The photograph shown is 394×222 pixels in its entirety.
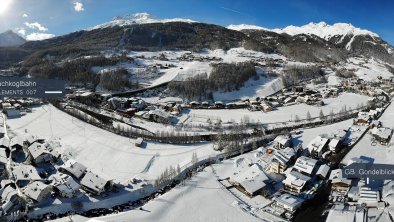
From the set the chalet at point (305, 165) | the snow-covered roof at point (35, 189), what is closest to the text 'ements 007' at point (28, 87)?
the snow-covered roof at point (35, 189)

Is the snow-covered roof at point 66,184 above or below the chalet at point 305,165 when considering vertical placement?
below

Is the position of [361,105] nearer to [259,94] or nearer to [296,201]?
[259,94]

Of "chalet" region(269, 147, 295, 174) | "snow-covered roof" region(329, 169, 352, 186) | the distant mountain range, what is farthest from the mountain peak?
"snow-covered roof" region(329, 169, 352, 186)

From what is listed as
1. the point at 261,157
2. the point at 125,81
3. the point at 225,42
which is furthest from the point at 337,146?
the point at 225,42

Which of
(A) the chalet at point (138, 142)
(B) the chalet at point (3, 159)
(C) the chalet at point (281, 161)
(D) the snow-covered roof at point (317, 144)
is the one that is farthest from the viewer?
(A) the chalet at point (138, 142)

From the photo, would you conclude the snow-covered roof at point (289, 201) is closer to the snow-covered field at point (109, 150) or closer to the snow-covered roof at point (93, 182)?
the snow-covered field at point (109, 150)

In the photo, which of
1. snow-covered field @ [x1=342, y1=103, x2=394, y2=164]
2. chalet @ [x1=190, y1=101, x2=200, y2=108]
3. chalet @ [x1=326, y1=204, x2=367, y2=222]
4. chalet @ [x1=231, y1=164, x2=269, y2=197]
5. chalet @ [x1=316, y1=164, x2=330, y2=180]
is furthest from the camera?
chalet @ [x1=190, y1=101, x2=200, y2=108]

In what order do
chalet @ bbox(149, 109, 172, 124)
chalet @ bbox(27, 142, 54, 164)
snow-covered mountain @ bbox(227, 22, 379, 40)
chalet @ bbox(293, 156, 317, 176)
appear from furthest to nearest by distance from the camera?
1. snow-covered mountain @ bbox(227, 22, 379, 40)
2. chalet @ bbox(149, 109, 172, 124)
3. chalet @ bbox(27, 142, 54, 164)
4. chalet @ bbox(293, 156, 317, 176)

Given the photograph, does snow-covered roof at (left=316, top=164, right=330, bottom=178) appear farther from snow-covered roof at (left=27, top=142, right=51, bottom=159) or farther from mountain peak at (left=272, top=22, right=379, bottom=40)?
mountain peak at (left=272, top=22, right=379, bottom=40)
